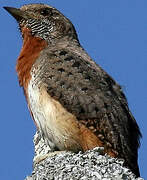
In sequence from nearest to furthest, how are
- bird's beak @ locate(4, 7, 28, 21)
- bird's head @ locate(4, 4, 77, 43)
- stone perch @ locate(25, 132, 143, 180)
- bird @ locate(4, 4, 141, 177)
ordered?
stone perch @ locate(25, 132, 143, 180)
bird @ locate(4, 4, 141, 177)
bird's head @ locate(4, 4, 77, 43)
bird's beak @ locate(4, 7, 28, 21)

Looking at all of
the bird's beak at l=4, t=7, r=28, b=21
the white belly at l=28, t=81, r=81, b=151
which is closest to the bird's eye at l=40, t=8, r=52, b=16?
the bird's beak at l=4, t=7, r=28, b=21

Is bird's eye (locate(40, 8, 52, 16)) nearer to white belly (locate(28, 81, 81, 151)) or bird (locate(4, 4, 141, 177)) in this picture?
bird (locate(4, 4, 141, 177))

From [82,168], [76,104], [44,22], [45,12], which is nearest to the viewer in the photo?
[82,168]

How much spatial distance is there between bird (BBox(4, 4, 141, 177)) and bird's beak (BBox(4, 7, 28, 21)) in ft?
3.57

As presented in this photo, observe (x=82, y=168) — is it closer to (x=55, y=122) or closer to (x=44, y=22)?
(x=55, y=122)

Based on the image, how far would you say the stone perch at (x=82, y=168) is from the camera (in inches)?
303

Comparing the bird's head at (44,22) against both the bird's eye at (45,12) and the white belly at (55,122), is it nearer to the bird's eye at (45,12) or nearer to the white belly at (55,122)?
the bird's eye at (45,12)

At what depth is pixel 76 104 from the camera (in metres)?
9.64

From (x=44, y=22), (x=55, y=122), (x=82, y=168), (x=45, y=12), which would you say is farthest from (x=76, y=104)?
(x=45, y=12)

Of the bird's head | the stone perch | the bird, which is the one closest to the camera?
the stone perch

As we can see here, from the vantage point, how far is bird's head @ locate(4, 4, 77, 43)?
37.7ft

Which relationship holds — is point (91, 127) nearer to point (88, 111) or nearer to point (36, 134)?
point (88, 111)

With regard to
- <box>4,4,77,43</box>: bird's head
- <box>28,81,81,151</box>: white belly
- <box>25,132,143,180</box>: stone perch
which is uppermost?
<box>4,4,77,43</box>: bird's head

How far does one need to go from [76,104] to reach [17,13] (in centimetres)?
281
